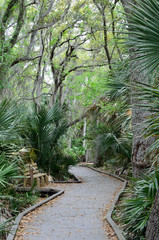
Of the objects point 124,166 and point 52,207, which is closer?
point 52,207

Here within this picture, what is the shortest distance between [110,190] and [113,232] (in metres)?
5.16

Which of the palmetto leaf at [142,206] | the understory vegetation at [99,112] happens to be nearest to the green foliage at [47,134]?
the understory vegetation at [99,112]

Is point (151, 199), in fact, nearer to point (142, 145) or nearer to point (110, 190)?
point (142, 145)

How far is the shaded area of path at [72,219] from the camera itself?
5.38 meters

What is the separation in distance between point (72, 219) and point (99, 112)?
28.6 feet

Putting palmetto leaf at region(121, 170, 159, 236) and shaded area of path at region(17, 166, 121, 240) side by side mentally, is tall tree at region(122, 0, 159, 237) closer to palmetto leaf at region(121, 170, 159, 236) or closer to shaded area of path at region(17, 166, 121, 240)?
palmetto leaf at region(121, 170, 159, 236)

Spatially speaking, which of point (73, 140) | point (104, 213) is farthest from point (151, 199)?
point (73, 140)

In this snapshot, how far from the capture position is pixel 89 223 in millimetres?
6254

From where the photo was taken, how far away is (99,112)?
48.7 ft

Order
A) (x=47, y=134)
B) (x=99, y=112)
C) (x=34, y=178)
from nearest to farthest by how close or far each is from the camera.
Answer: (x=34, y=178)
(x=47, y=134)
(x=99, y=112)

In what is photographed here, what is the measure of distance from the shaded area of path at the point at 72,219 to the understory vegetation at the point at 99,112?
53cm

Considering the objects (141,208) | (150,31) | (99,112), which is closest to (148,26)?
(150,31)

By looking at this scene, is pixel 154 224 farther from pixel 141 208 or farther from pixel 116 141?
pixel 116 141

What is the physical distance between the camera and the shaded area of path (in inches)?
212
